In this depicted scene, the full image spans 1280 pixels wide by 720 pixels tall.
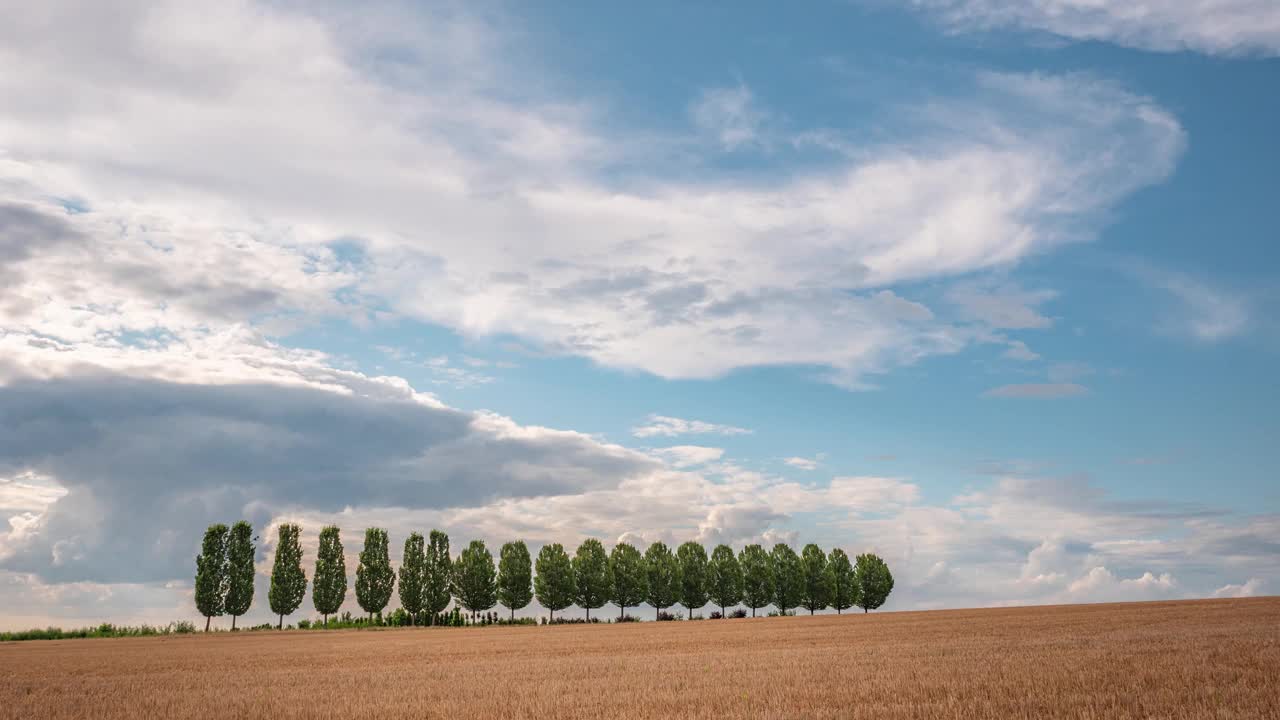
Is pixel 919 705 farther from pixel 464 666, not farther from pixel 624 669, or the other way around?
pixel 464 666

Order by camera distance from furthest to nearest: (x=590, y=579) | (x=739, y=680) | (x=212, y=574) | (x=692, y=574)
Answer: (x=692, y=574) < (x=590, y=579) < (x=212, y=574) < (x=739, y=680)

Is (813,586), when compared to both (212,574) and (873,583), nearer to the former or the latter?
(873,583)

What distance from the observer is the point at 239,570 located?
85.8 metres

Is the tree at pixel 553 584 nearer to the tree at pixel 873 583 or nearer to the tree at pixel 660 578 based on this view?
the tree at pixel 660 578

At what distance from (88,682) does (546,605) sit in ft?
238

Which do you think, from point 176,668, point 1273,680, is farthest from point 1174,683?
point 176,668

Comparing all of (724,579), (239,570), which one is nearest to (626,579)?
(724,579)

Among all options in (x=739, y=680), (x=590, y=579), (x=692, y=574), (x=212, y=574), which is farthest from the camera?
(x=692, y=574)

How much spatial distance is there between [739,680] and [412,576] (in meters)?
79.0

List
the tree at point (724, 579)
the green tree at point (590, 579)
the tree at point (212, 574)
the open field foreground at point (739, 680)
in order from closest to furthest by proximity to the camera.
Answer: the open field foreground at point (739, 680), the tree at point (212, 574), the green tree at point (590, 579), the tree at point (724, 579)

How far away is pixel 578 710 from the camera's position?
16297mm

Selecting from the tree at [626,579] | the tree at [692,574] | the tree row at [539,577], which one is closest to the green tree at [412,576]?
the tree row at [539,577]

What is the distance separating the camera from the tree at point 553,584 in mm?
96312

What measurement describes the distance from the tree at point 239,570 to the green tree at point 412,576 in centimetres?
1454
